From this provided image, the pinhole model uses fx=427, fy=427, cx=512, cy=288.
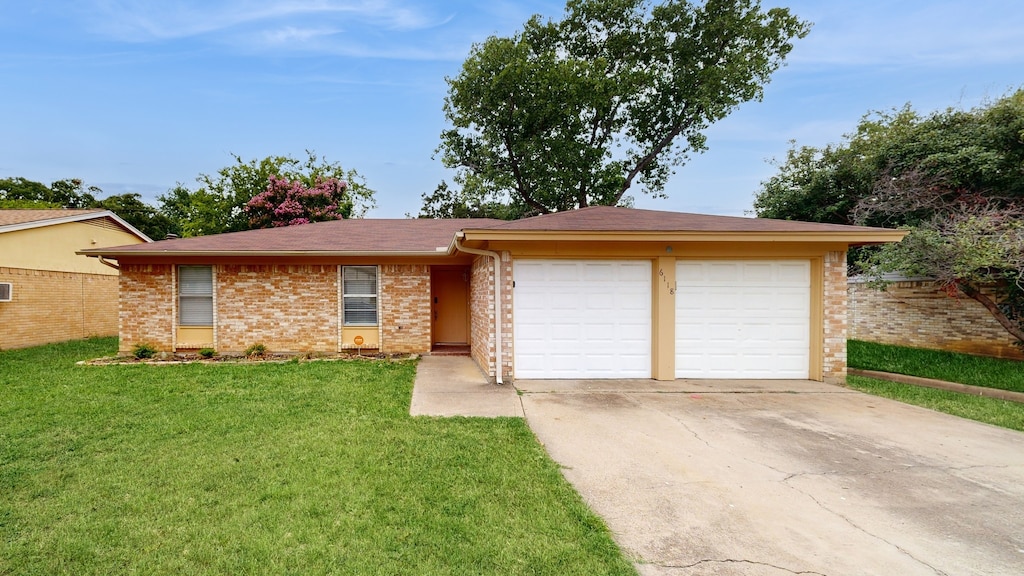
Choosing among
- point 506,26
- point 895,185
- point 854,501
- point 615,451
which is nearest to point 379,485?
point 615,451

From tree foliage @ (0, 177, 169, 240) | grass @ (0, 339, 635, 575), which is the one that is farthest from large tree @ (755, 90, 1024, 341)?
tree foliage @ (0, 177, 169, 240)

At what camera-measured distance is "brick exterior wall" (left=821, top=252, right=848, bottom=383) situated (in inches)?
281

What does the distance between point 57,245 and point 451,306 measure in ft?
39.6

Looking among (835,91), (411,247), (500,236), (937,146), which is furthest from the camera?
(835,91)

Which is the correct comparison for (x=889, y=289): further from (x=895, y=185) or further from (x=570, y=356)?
(x=570, y=356)

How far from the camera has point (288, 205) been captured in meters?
21.7

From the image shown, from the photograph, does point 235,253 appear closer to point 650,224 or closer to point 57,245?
point 57,245

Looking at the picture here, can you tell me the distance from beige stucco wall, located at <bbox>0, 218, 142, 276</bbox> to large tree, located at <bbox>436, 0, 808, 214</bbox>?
12.8 meters

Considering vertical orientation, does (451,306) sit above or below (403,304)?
below

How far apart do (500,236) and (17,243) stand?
1398 centimetres

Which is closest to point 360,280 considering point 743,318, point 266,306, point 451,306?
point 266,306

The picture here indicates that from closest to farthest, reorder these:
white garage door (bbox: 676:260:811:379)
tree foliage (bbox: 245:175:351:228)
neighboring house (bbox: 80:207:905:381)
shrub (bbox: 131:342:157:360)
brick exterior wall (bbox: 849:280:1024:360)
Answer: neighboring house (bbox: 80:207:905:381) → white garage door (bbox: 676:260:811:379) → shrub (bbox: 131:342:157:360) → brick exterior wall (bbox: 849:280:1024:360) → tree foliage (bbox: 245:175:351:228)

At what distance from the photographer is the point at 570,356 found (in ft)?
24.0

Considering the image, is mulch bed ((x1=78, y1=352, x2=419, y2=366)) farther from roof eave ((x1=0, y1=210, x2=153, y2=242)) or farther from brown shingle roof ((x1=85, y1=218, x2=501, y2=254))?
roof eave ((x1=0, y1=210, x2=153, y2=242))
